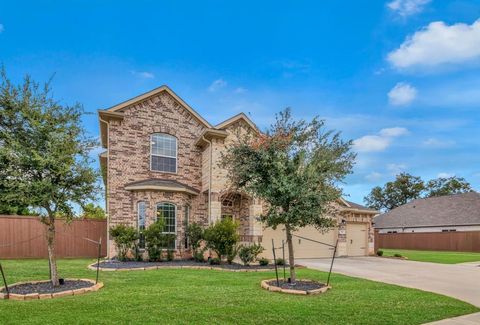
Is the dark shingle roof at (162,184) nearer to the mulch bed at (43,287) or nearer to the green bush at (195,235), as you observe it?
the green bush at (195,235)

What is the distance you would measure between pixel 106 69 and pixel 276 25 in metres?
7.90

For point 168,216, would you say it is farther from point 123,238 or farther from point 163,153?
point 163,153

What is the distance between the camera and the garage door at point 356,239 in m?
21.1

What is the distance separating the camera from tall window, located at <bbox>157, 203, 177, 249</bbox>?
645 inches

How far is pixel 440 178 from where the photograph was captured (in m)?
53.0

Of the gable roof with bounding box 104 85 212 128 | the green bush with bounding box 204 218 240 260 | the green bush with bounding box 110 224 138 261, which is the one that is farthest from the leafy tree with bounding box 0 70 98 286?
the gable roof with bounding box 104 85 212 128

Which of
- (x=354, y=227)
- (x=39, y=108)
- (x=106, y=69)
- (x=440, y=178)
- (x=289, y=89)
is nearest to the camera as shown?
(x=39, y=108)

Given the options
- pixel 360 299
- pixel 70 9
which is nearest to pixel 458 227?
pixel 360 299

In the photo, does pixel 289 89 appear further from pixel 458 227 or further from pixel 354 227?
pixel 458 227

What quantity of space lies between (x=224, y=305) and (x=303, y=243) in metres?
13.0

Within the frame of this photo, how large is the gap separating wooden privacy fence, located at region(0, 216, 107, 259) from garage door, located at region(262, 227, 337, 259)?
27.7ft

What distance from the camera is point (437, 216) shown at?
113 ft

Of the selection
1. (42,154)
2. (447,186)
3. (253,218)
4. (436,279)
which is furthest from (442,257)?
(447,186)

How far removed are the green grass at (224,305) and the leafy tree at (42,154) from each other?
82.9 inches
